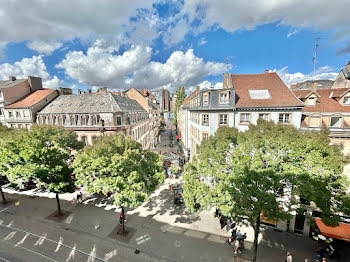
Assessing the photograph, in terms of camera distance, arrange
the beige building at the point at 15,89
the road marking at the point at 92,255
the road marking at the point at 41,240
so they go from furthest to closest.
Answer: the beige building at the point at 15,89 → the road marking at the point at 41,240 → the road marking at the point at 92,255

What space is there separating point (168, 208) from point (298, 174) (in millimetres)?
13557

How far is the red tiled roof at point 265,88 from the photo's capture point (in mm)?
19645

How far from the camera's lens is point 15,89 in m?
32.8

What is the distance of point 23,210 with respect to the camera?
1758cm

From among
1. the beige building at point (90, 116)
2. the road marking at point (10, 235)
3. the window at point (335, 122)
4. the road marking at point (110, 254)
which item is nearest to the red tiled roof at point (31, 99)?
the beige building at point (90, 116)

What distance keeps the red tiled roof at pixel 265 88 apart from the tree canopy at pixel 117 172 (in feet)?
48.0

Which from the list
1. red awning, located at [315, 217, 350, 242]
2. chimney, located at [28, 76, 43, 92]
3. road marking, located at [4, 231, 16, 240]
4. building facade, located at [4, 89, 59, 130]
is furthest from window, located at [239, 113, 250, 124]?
chimney, located at [28, 76, 43, 92]

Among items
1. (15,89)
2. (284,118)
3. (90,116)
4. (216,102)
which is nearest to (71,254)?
(90,116)

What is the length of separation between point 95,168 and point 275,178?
12.4m

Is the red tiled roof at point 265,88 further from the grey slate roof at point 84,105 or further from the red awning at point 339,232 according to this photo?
the grey slate roof at point 84,105

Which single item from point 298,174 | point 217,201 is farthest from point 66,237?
point 298,174

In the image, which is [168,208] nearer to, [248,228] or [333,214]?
[248,228]

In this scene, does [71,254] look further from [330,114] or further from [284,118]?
[330,114]

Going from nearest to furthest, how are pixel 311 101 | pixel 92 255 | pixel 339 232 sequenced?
pixel 339 232 → pixel 92 255 → pixel 311 101
